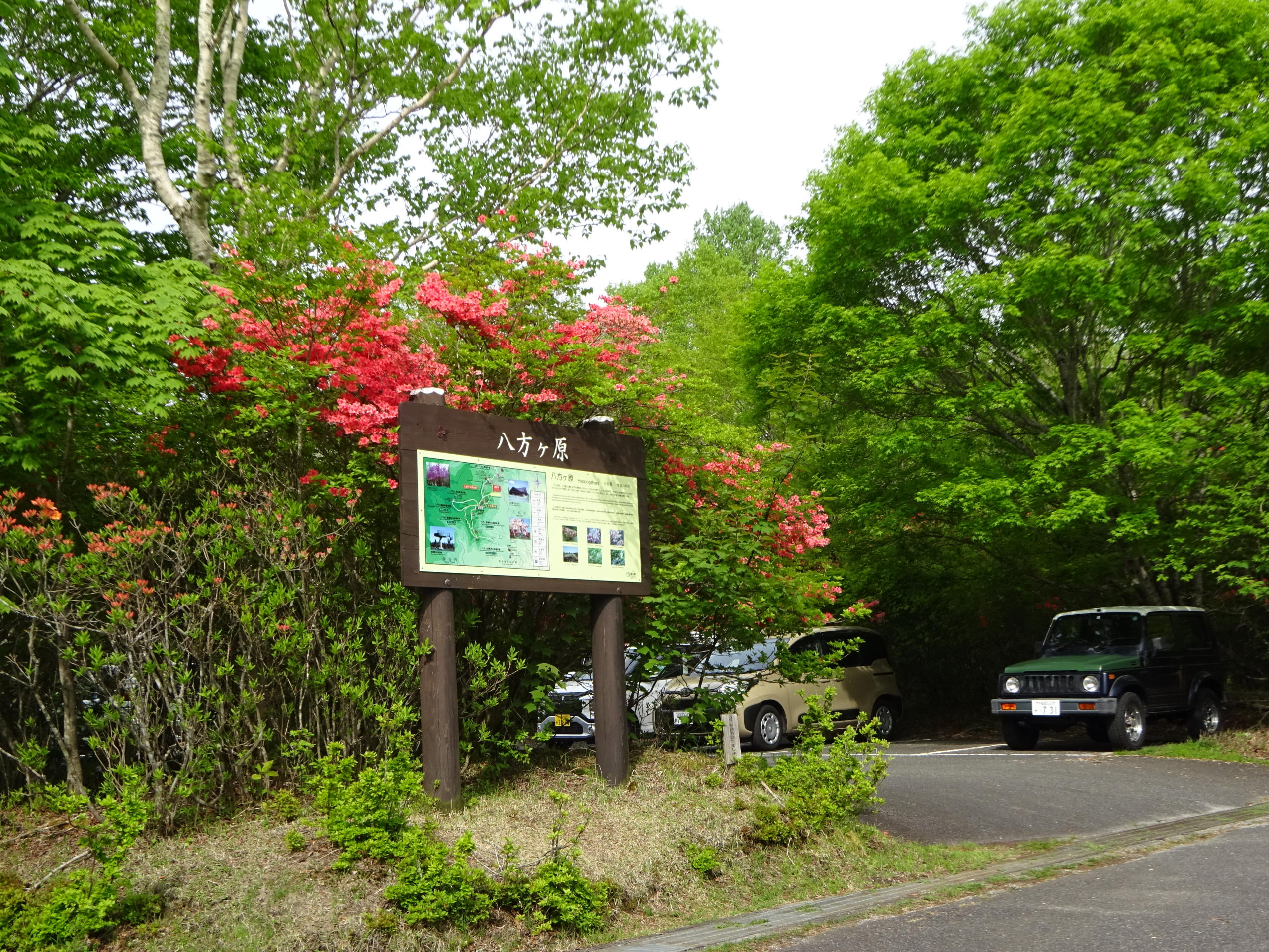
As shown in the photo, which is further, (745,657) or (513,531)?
(745,657)

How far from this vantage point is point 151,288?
923 centimetres

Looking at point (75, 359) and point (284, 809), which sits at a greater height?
point (75, 359)

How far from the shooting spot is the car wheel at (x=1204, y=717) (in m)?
15.5

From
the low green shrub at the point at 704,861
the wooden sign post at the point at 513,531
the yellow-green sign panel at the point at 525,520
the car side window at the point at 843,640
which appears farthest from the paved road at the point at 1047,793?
the yellow-green sign panel at the point at 525,520

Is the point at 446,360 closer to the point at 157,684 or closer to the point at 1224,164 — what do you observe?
the point at 157,684

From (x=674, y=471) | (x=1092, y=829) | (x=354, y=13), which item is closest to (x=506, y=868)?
(x=674, y=471)

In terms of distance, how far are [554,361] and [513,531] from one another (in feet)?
5.44

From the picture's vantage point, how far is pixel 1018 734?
15719mm

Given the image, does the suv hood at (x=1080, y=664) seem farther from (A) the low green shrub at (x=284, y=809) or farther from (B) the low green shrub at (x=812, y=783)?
(A) the low green shrub at (x=284, y=809)

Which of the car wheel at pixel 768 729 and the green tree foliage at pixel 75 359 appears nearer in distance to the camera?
the green tree foliage at pixel 75 359

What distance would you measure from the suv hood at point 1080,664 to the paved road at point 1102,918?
680 cm

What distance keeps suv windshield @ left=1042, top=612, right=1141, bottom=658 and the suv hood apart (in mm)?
240

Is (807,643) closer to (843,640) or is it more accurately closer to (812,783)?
(843,640)

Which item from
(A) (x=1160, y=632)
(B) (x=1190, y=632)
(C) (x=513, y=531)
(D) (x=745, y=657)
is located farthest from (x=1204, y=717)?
(C) (x=513, y=531)
